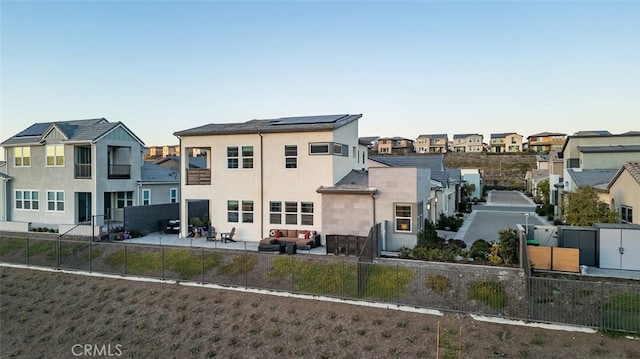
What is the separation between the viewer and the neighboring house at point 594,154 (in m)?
26.9

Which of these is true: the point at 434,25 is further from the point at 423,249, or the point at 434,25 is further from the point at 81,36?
the point at 81,36

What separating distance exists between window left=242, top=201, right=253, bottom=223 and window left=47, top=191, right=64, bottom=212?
552 inches

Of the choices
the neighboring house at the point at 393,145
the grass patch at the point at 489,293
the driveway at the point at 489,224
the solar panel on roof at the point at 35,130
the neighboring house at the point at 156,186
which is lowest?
the grass patch at the point at 489,293

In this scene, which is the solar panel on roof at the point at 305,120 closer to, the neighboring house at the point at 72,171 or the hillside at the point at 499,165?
the neighboring house at the point at 72,171

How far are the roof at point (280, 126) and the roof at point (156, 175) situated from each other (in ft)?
27.8

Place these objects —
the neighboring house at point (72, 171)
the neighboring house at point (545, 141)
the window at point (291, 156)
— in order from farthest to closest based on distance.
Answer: the neighboring house at point (545, 141) → the neighboring house at point (72, 171) → the window at point (291, 156)

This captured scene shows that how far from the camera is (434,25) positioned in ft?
72.5

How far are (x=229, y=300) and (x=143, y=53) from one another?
62.9ft

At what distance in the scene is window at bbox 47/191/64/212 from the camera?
25.8m

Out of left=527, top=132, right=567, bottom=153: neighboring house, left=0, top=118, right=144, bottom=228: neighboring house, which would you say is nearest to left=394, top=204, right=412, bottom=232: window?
left=0, top=118, right=144, bottom=228: neighboring house

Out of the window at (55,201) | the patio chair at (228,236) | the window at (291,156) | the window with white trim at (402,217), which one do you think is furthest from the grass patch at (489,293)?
the window at (55,201)

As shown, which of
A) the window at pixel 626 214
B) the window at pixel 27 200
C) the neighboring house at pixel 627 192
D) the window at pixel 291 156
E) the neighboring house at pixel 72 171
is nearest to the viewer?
the neighboring house at pixel 627 192

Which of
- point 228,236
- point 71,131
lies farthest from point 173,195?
point 228,236

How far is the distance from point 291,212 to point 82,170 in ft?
50.5
